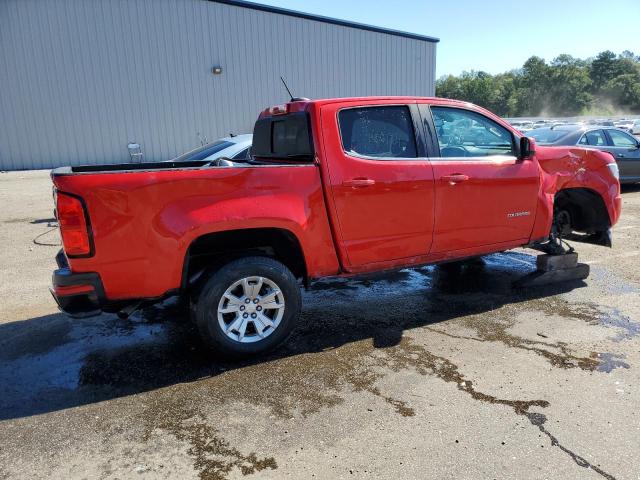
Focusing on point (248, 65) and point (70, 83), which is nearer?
point (70, 83)

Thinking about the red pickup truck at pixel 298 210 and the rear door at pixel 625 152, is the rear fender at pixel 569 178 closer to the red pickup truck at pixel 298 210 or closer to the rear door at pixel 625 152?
the red pickup truck at pixel 298 210

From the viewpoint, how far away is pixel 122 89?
1944 centimetres

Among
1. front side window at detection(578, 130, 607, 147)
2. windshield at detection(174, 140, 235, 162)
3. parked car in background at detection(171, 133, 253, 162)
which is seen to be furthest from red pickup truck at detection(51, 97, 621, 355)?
front side window at detection(578, 130, 607, 147)

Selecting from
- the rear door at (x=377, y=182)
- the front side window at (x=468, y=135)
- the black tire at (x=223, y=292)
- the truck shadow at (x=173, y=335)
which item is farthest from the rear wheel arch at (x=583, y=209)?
the black tire at (x=223, y=292)

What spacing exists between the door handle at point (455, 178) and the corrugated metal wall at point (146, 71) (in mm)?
17972

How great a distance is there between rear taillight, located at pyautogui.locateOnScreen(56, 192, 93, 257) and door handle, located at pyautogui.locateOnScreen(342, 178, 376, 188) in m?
1.88

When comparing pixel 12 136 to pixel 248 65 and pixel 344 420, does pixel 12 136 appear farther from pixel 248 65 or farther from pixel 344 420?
pixel 344 420

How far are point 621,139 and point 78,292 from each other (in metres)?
12.1

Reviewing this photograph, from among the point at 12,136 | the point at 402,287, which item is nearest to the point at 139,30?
the point at 12,136

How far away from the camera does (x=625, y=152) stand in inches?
457

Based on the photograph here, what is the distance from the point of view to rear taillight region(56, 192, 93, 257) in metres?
3.24

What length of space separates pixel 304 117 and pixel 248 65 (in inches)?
722

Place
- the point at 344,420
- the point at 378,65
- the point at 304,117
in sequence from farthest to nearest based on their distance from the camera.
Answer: the point at 378,65 < the point at 304,117 < the point at 344,420

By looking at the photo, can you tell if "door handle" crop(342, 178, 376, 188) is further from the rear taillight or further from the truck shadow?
the rear taillight
